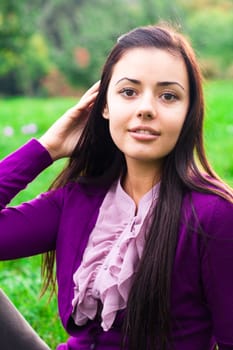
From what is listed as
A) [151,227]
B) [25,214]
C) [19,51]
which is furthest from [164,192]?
[19,51]

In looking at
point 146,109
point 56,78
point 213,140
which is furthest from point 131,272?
point 56,78

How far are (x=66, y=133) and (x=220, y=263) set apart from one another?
2.29 ft

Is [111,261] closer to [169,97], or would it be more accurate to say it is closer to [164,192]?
[164,192]

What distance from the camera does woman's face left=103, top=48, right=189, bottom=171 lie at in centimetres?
191

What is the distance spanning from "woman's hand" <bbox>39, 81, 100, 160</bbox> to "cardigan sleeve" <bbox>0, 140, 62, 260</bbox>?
59mm

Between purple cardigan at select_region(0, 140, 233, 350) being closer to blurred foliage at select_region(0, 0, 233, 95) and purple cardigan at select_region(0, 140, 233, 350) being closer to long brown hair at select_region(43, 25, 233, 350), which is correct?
long brown hair at select_region(43, 25, 233, 350)

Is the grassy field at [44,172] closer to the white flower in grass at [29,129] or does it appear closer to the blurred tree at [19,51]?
the white flower in grass at [29,129]

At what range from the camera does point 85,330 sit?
200cm

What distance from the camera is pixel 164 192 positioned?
6.39 ft

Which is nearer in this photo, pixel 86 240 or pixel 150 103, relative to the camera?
pixel 150 103

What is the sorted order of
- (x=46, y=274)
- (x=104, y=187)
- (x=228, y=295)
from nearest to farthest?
(x=228, y=295) → (x=104, y=187) → (x=46, y=274)

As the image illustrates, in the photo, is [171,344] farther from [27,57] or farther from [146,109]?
[27,57]

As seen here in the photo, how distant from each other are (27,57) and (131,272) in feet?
Result: 80.1

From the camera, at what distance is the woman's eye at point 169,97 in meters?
1.92
